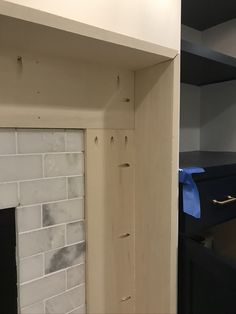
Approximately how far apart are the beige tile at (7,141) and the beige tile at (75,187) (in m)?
0.22

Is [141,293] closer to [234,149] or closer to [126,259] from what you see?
[126,259]

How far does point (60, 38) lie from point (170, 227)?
0.68 metres

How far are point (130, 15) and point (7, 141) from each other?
1.78ft

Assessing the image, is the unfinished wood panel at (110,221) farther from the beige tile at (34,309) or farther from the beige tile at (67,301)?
the beige tile at (34,309)

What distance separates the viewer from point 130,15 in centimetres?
83

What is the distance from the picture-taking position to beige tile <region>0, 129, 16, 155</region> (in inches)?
31.0

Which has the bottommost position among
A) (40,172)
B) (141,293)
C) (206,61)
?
(141,293)

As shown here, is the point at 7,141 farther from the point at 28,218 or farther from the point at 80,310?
the point at 80,310

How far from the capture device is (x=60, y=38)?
0.71 metres

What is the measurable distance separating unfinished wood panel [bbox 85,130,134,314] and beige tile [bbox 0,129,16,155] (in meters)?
0.25

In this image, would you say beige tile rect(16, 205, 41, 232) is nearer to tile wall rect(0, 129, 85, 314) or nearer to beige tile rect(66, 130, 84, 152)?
tile wall rect(0, 129, 85, 314)

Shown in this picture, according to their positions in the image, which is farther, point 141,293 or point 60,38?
point 141,293

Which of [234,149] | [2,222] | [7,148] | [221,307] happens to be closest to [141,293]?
[221,307]

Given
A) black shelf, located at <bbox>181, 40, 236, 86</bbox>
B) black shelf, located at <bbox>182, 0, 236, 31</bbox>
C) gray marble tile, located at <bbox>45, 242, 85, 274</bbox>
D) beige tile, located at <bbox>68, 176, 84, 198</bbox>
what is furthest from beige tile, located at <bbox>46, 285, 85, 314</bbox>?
black shelf, located at <bbox>182, 0, 236, 31</bbox>
